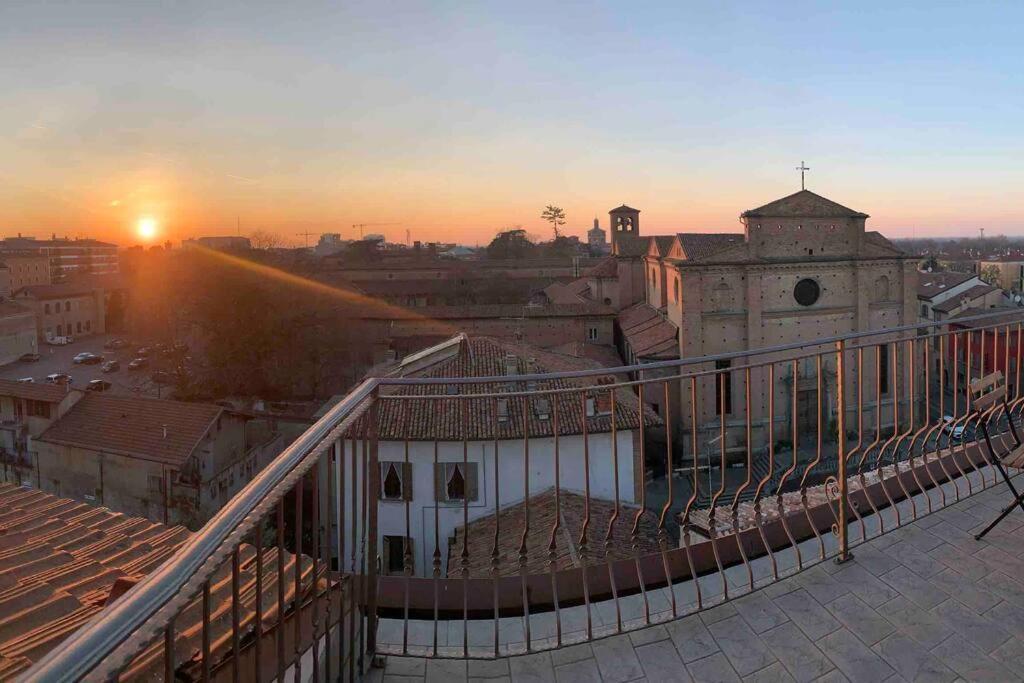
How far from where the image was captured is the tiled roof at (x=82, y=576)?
2045 mm

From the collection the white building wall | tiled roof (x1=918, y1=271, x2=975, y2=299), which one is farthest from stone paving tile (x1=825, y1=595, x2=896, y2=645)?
tiled roof (x1=918, y1=271, x2=975, y2=299)

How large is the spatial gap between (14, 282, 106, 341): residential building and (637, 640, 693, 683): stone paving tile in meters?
59.5

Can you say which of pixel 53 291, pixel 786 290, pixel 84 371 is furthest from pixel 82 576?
pixel 53 291

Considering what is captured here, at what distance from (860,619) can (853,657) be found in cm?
31

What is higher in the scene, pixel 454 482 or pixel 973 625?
pixel 973 625

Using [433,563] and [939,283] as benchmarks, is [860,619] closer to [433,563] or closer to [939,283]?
[433,563]

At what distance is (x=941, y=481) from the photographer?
4.58 m

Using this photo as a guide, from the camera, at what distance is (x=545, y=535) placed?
11.5m

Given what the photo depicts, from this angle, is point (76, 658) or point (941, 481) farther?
point (941, 481)

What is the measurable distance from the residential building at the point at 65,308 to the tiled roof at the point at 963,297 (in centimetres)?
6185

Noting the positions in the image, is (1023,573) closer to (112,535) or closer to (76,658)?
(76,658)

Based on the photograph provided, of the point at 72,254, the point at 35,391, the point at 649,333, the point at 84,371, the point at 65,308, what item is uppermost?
Answer: the point at 72,254

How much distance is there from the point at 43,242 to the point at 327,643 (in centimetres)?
11541

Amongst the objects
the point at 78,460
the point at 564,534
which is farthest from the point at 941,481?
the point at 78,460
